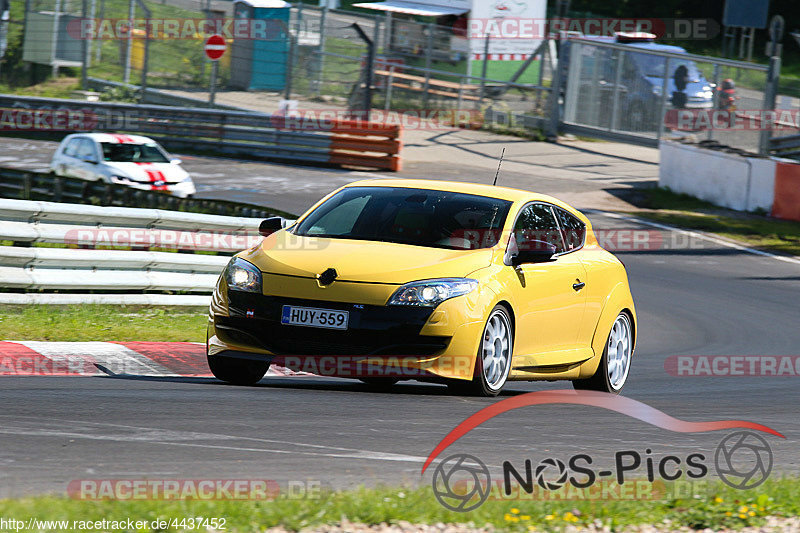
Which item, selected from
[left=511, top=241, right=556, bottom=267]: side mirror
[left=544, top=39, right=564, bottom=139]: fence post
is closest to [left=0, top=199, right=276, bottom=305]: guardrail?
[left=511, top=241, right=556, bottom=267]: side mirror

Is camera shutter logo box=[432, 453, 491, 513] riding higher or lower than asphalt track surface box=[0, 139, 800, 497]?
higher

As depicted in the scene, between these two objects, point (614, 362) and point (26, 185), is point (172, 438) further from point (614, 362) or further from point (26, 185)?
point (26, 185)

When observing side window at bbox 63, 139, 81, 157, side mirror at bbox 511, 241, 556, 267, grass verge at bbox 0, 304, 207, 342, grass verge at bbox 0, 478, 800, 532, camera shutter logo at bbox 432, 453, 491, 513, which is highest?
side mirror at bbox 511, 241, 556, 267

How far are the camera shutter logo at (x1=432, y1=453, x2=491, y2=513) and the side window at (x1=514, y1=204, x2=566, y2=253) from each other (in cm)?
287

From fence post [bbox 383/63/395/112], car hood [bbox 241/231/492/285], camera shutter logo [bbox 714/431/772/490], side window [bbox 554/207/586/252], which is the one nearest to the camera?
camera shutter logo [bbox 714/431/772/490]

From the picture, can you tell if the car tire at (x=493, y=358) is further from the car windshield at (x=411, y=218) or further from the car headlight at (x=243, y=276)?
the car headlight at (x=243, y=276)

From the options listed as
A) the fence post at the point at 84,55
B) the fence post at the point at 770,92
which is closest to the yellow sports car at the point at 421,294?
the fence post at the point at 770,92

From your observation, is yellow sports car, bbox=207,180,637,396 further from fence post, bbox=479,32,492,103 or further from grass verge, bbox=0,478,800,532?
fence post, bbox=479,32,492,103

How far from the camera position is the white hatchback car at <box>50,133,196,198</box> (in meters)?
22.6

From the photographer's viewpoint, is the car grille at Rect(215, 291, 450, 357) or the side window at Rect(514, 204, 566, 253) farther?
the side window at Rect(514, 204, 566, 253)

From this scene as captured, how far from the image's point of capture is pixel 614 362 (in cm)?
946

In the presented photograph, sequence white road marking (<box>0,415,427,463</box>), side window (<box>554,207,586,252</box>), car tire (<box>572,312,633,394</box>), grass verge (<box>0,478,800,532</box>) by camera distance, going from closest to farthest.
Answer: grass verge (<box>0,478,800,532</box>), white road marking (<box>0,415,427,463</box>), side window (<box>554,207,586,252</box>), car tire (<box>572,312,633,394</box>)

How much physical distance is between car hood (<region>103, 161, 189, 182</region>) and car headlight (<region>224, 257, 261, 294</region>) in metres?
15.3

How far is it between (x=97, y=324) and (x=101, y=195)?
24.2 feet
